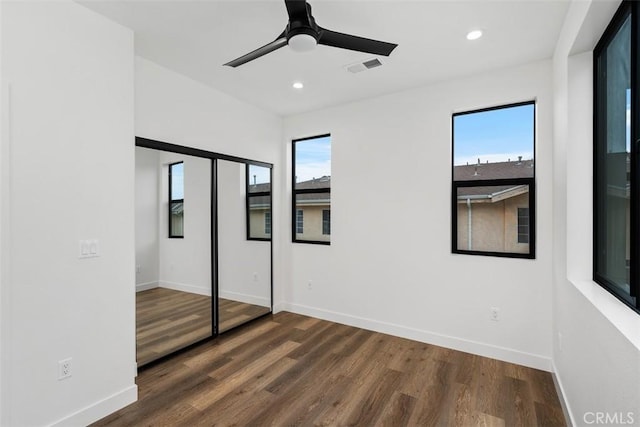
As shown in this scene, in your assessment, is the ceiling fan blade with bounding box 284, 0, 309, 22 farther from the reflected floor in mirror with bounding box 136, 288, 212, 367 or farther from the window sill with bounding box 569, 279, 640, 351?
the reflected floor in mirror with bounding box 136, 288, 212, 367

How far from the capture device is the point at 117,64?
2.22 meters

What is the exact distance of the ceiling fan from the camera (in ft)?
5.46

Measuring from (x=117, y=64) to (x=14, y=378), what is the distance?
2.07 meters

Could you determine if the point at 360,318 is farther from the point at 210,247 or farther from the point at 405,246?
the point at 210,247

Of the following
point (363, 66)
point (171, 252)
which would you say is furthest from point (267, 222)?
point (363, 66)

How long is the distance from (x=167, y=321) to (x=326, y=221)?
6.99 ft

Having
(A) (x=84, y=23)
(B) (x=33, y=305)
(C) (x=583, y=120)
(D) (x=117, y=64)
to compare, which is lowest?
(B) (x=33, y=305)

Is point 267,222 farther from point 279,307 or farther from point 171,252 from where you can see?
point 171,252

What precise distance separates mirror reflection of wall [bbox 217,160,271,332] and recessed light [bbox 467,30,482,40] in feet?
8.65

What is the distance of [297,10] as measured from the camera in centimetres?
164

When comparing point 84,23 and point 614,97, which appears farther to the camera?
point 84,23

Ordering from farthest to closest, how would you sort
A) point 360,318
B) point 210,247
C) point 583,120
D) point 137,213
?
point 360,318 < point 210,247 < point 137,213 < point 583,120

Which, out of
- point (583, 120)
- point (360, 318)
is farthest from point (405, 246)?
point (583, 120)

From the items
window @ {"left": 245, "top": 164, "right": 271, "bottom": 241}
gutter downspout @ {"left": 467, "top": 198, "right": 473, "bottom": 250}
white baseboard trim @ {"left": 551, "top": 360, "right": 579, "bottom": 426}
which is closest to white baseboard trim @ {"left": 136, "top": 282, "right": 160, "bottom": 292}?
window @ {"left": 245, "top": 164, "right": 271, "bottom": 241}
